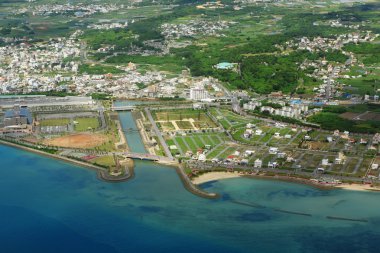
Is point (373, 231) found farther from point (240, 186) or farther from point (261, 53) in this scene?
point (261, 53)

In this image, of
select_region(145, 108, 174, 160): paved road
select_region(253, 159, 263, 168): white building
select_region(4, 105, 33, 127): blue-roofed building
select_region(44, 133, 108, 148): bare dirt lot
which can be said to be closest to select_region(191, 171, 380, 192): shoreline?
select_region(253, 159, 263, 168): white building

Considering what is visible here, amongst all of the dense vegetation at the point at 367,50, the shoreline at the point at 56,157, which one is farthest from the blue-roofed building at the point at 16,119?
the dense vegetation at the point at 367,50

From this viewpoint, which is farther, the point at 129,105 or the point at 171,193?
the point at 129,105

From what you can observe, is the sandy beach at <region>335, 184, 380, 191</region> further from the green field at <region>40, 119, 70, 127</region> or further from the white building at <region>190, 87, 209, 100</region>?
the green field at <region>40, 119, 70, 127</region>

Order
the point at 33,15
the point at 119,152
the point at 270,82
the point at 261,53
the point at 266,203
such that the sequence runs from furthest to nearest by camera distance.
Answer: the point at 33,15 < the point at 261,53 < the point at 270,82 < the point at 119,152 < the point at 266,203

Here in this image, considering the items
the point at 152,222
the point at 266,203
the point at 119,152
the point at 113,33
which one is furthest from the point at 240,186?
the point at 113,33

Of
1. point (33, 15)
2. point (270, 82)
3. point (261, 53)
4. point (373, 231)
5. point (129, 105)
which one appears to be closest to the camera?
point (373, 231)
